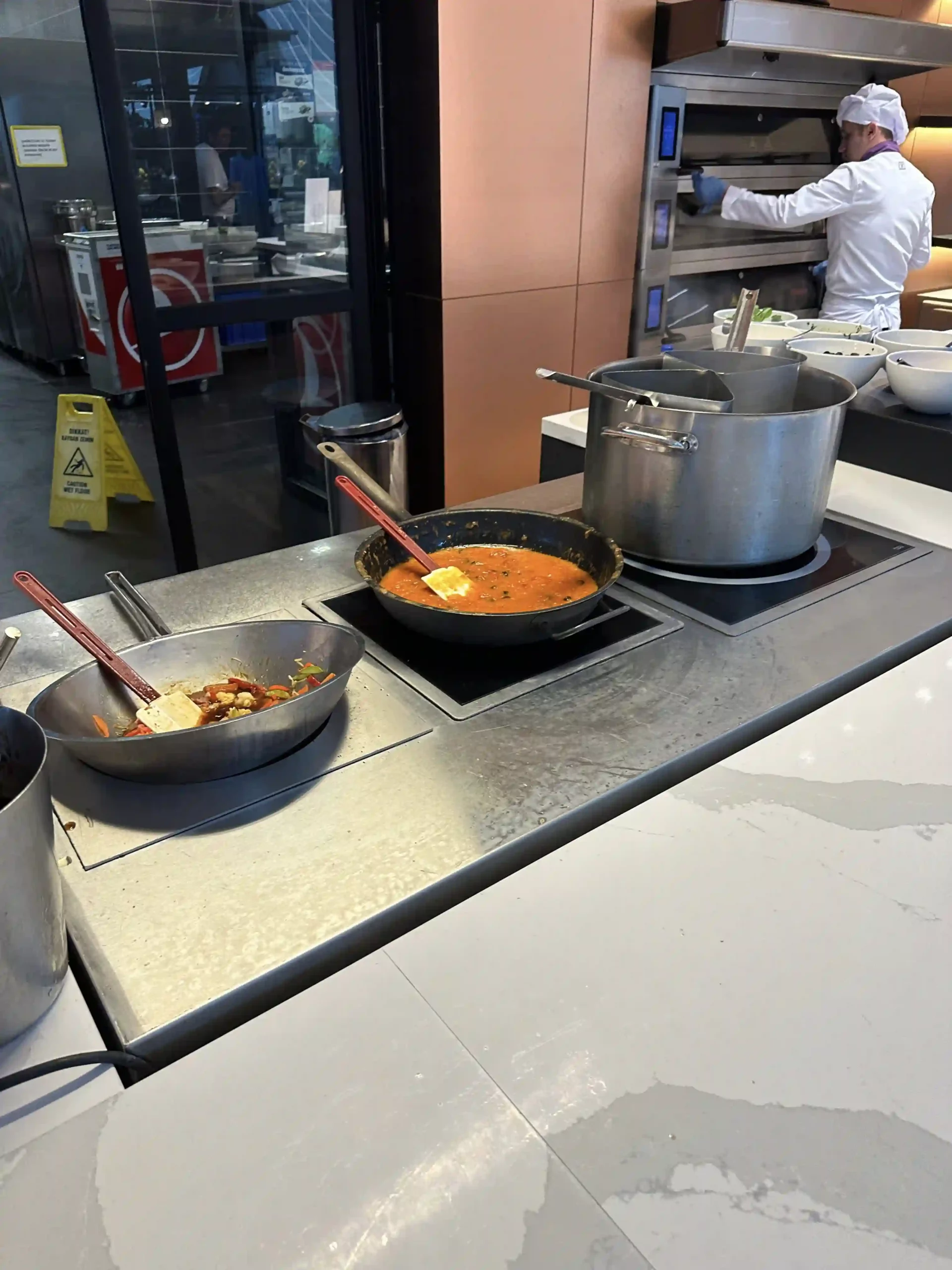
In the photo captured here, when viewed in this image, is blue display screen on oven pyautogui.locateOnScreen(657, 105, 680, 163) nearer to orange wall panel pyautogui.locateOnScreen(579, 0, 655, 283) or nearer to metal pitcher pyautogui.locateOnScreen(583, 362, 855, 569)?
orange wall panel pyautogui.locateOnScreen(579, 0, 655, 283)

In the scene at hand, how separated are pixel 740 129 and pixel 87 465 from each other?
8.56 ft

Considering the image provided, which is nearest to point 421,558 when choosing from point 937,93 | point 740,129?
point 740,129

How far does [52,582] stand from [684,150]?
2580 millimetres

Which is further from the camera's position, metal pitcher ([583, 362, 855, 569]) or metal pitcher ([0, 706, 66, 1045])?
metal pitcher ([583, 362, 855, 569])

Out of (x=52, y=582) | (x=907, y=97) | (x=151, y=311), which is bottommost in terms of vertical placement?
(x=52, y=582)

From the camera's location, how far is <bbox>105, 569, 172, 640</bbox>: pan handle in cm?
97

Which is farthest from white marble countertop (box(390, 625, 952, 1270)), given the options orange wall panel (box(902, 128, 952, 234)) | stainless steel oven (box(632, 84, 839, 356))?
orange wall panel (box(902, 128, 952, 234))

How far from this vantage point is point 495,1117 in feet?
1.76

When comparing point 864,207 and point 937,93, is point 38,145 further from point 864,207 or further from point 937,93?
point 937,93

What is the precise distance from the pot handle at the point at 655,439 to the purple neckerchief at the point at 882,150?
8.53ft

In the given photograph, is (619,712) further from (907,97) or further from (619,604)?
(907,97)

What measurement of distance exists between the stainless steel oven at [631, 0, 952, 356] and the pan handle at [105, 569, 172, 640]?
238cm

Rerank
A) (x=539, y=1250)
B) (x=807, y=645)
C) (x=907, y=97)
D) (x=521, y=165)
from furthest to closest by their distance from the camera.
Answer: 1. (x=907, y=97)
2. (x=521, y=165)
3. (x=807, y=645)
4. (x=539, y=1250)

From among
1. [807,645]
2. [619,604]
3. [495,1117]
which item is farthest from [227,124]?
[495,1117]
